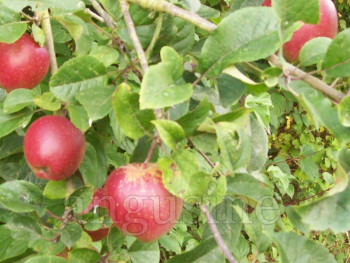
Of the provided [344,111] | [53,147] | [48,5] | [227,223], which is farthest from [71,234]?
[344,111]

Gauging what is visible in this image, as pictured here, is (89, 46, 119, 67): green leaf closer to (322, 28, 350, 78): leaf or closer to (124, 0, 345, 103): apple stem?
(124, 0, 345, 103): apple stem

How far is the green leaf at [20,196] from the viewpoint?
72cm

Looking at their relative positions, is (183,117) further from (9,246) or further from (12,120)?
(9,246)

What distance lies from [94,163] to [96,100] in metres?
0.23

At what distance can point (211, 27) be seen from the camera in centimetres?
58

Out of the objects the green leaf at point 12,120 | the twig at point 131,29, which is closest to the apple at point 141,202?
the twig at point 131,29

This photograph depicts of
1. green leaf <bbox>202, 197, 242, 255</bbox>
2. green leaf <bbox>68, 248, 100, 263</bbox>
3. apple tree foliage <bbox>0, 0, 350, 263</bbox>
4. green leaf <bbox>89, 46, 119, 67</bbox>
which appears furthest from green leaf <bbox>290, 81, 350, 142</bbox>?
green leaf <bbox>68, 248, 100, 263</bbox>

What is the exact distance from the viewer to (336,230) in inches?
19.8

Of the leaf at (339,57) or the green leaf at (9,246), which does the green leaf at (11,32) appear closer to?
the green leaf at (9,246)

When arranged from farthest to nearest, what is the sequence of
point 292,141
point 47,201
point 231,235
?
point 292,141 → point 47,201 → point 231,235

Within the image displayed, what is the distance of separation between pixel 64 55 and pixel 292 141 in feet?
8.27

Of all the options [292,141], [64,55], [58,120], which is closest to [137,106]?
[58,120]

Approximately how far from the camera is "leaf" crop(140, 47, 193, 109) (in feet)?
1.68

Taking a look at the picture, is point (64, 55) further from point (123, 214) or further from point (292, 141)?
point (292, 141)
